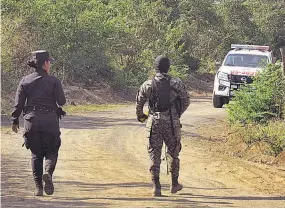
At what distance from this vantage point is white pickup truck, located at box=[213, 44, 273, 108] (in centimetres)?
1847

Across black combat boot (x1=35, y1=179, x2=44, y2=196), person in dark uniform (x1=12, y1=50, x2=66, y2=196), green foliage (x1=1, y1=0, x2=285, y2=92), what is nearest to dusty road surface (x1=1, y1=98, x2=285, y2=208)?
black combat boot (x1=35, y1=179, x2=44, y2=196)

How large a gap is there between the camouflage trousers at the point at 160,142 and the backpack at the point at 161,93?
0.67ft

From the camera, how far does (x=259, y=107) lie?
44.7 ft

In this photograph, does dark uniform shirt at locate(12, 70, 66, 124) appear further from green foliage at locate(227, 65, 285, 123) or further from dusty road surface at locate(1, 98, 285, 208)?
green foliage at locate(227, 65, 285, 123)

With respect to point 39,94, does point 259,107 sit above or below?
below

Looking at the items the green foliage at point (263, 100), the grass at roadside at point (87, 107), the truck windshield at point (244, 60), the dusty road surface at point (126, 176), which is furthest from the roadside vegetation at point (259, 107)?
the grass at roadside at point (87, 107)

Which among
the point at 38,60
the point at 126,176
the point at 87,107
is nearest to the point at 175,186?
the point at 126,176

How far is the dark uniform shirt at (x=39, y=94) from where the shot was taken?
751cm

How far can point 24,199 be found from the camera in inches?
291

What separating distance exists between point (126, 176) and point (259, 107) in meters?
5.37

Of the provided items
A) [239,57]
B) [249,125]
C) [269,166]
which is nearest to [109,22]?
[239,57]

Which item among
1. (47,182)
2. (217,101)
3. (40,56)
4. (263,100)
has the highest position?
(40,56)

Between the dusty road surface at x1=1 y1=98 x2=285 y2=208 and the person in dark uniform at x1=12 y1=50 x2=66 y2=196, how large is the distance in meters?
0.49

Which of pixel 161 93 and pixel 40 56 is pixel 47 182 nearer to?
pixel 40 56
